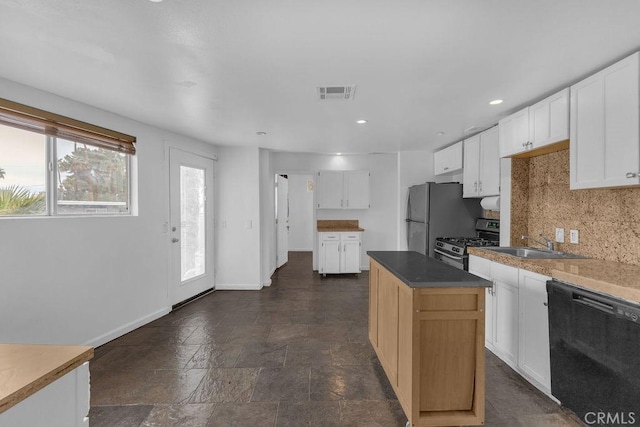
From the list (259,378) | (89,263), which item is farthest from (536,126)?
(89,263)

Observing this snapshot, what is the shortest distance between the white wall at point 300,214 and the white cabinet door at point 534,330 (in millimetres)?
6509

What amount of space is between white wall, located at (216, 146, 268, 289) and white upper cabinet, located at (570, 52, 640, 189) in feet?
12.4

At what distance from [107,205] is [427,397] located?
3.33 m

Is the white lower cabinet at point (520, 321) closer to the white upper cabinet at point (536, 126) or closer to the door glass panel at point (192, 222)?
the white upper cabinet at point (536, 126)

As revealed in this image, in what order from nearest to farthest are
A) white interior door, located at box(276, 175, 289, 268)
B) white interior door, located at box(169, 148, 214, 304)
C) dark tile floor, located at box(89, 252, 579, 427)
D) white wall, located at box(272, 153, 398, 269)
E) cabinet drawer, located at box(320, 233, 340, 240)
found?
dark tile floor, located at box(89, 252, 579, 427) → white interior door, located at box(169, 148, 214, 304) → cabinet drawer, located at box(320, 233, 340, 240) → white wall, located at box(272, 153, 398, 269) → white interior door, located at box(276, 175, 289, 268)

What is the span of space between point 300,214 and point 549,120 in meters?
6.67

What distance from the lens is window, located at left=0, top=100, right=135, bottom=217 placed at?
2.18m

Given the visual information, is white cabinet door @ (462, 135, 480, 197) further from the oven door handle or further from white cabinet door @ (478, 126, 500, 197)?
the oven door handle

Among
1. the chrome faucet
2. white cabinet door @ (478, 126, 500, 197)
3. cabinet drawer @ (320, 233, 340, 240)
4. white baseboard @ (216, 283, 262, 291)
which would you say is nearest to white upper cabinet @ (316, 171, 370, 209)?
cabinet drawer @ (320, 233, 340, 240)

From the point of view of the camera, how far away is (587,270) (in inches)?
71.0

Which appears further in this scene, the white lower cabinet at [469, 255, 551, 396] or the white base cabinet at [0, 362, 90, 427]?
the white lower cabinet at [469, 255, 551, 396]

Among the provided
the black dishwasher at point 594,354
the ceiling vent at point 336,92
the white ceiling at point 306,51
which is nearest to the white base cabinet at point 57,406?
the white ceiling at point 306,51

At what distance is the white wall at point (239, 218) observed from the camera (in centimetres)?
454

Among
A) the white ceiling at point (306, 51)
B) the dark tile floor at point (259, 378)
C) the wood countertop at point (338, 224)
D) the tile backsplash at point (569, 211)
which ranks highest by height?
the white ceiling at point (306, 51)
